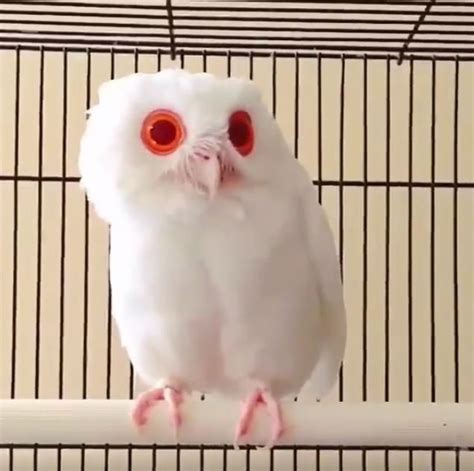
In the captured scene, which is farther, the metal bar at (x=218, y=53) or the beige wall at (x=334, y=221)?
the beige wall at (x=334, y=221)

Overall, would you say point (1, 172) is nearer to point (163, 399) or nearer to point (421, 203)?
point (421, 203)

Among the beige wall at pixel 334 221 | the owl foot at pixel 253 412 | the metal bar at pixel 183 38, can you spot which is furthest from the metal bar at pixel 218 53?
the owl foot at pixel 253 412

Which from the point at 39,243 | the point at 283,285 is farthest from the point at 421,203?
the point at 283,285

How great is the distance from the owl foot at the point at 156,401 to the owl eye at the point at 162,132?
200 mm

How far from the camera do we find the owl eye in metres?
0.83

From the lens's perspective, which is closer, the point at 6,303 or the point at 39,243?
the point at 39,243

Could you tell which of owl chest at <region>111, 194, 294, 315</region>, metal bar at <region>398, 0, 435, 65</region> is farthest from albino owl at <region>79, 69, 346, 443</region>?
metal bar at <region>398, 0, 435, 65</region>

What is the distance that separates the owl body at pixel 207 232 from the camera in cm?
83

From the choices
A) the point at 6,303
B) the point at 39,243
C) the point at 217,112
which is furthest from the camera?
the point at 6,303

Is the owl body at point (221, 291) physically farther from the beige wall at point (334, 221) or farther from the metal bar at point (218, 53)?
the beige wall at point (334, 221)

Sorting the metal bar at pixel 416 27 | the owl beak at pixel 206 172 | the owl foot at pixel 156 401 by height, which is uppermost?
the metal bar at pixel 416 27

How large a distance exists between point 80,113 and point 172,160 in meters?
0.78

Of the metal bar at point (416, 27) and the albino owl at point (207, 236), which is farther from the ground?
the metal bar at point (416, 27)

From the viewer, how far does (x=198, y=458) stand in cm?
149
